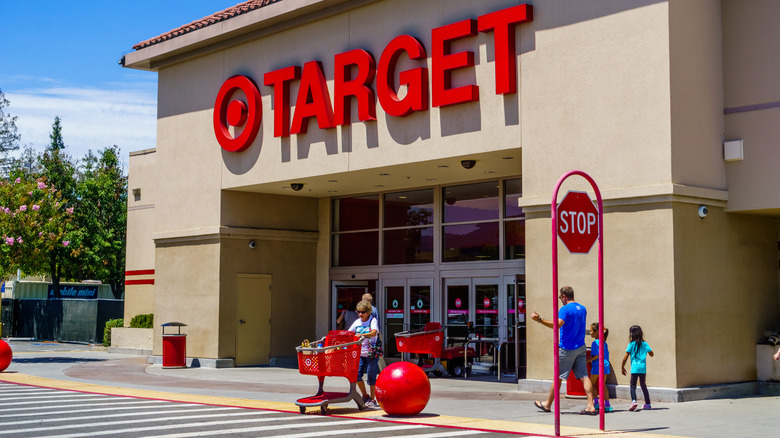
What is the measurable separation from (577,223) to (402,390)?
12.4ft

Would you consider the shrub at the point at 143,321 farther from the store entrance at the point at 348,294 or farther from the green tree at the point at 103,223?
the green tree at the point at 103,223

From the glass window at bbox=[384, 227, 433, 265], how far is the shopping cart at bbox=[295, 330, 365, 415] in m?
10.1

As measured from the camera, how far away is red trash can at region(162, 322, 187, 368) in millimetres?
24484

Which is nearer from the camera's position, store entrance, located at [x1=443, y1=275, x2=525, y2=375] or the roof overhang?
store entrance, located at [x1=443, y1=275, x2=525, y2=375]

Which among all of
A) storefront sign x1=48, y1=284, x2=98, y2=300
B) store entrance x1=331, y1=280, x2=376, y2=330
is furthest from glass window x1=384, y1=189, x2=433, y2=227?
storefront sign x1=48, y1=284, x2=98, y2=300

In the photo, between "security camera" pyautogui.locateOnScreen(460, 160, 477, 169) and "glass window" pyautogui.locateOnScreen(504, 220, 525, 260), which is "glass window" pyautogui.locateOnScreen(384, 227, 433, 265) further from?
"security camera" pyautogui.locateOnScreen(460, 160, 477, 169)

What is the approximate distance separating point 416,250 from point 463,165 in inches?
202

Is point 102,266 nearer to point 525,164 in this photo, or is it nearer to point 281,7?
point 281,7

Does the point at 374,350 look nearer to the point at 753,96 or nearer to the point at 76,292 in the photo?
the point at 753,96

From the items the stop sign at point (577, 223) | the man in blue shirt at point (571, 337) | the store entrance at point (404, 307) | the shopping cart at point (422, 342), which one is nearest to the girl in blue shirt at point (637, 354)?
the man in blue shirt at point (571, 337)

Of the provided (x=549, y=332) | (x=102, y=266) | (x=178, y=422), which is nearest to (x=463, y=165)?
(x=549, y=332)

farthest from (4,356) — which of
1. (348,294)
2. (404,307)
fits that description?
(404,307)

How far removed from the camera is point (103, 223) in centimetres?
5778

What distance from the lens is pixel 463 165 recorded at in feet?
65.5
